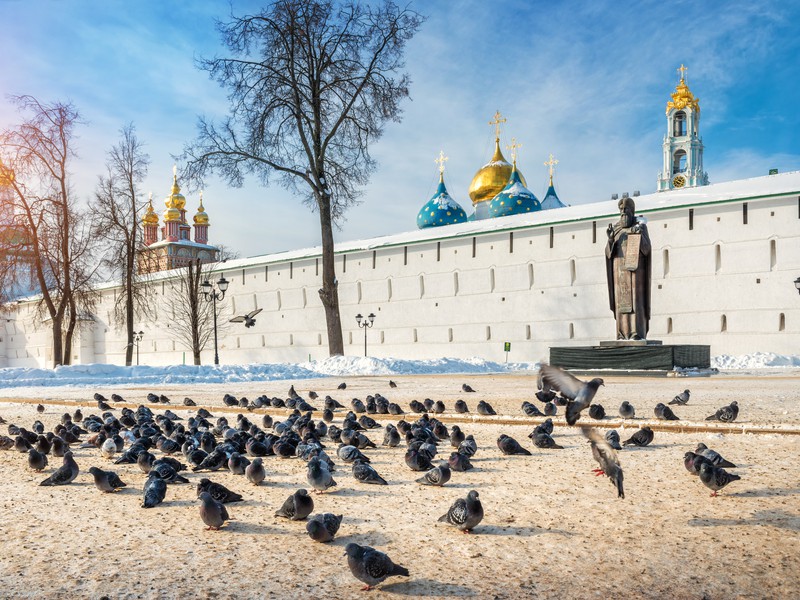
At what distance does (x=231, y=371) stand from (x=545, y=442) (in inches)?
559

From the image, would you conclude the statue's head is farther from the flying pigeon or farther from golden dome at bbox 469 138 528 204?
golden dome at bbox 469 138 528 204

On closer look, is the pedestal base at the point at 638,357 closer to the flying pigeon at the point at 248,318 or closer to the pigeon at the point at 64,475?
the pigeon at the point at 64,475

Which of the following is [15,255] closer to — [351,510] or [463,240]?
[463,240]

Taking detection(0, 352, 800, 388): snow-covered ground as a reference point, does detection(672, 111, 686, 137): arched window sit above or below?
above

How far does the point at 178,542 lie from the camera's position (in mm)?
2852

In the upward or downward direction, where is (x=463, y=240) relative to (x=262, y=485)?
upward

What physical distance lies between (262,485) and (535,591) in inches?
87.9

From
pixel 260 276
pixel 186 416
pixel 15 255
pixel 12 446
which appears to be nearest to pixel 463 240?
pixel 260 276

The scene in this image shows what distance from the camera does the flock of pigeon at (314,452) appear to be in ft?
9.43

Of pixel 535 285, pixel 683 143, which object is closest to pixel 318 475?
pixel 535 285

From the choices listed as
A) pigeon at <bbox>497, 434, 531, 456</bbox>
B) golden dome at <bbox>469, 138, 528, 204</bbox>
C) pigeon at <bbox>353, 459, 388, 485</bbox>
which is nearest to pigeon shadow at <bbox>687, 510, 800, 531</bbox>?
pigeon at <bbox>353, 459, 388, 485</bbox>

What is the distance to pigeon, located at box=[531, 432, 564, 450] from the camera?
5.11m

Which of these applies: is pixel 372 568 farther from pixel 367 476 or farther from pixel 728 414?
pixel 728 414

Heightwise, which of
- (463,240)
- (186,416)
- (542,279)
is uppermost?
(463,240)
